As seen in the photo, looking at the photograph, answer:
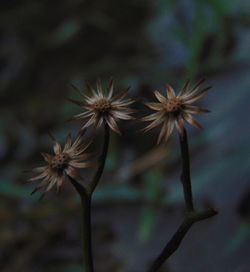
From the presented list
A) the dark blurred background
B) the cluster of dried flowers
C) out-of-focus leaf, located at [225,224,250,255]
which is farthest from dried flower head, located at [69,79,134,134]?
out-of-focus leaf, located at [225,224,250,255]

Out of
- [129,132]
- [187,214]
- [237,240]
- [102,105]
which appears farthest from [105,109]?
[129,132]

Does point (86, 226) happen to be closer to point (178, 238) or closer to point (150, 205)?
point (178, 238)

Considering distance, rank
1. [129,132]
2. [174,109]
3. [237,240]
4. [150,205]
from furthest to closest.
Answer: [129,132], [150,205], [237,240], [174,109]

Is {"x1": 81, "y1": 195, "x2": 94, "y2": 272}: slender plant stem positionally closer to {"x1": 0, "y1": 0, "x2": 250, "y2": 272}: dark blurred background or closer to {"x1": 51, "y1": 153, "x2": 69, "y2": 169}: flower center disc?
{"x1": 51, "y1": 153, "x2": 69, "y2": 169}: flower center disc

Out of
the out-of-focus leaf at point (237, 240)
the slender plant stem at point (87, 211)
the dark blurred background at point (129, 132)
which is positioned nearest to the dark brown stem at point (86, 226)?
the slender plant stem at point (87, 211)

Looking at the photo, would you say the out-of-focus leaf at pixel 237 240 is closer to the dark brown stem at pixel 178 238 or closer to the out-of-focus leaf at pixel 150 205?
the out-of-focus leaf at pixel 150 205

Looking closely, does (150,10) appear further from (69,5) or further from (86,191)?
(86,191)
